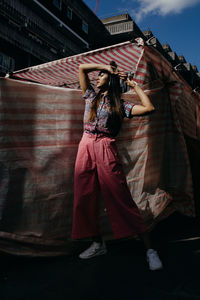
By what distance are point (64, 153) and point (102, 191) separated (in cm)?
56

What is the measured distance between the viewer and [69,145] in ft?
8.16

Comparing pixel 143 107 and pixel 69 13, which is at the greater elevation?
pixel 69 13

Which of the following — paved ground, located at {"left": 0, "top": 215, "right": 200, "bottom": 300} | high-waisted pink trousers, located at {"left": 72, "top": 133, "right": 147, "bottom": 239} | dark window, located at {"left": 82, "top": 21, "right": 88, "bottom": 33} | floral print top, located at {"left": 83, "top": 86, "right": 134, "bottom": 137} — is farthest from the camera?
dark window, located at {"left": 82, "top": 21, "right": 88, "bottom": 33}

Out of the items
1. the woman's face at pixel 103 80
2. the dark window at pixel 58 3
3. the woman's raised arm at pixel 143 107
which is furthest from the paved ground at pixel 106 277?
the dark window at pixel 58 3

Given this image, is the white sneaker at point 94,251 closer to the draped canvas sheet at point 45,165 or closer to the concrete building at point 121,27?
the draped canvas sheet at point 45,165

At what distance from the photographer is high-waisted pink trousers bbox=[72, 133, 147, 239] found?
2109 millimetres

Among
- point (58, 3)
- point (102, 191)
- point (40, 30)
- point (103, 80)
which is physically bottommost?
point (102, 191)

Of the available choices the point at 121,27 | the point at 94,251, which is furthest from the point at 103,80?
the point at 121,27

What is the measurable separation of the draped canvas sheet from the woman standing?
0.24m

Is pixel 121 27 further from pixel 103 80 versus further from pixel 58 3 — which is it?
pixel 103 80

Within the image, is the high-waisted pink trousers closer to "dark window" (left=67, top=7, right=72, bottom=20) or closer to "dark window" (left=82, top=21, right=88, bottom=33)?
"dark window" (left=67, top=7, right=72, bottom=20)

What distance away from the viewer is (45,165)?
233cm

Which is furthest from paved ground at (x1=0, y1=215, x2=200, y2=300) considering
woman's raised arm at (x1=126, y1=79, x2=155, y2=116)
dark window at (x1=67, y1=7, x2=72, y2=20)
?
dark window at (x1=67, y1=7, x2=72, y2=20)

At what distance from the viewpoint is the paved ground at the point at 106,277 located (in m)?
1.65
